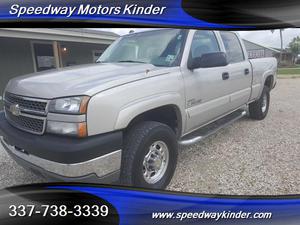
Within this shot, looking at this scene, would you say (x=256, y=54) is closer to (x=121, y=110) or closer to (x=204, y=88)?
(x=204, y=88)

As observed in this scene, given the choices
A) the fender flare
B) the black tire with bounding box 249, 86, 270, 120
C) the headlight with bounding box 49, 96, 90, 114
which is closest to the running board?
the fender flare

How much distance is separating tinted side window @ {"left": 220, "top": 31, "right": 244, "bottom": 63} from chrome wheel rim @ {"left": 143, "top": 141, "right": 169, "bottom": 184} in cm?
200

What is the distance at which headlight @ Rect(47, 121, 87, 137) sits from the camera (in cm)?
182

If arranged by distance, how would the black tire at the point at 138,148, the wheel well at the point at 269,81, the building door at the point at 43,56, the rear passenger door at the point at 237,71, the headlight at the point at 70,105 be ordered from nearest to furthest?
the headlight at the point at 70,105
the black tire at the point at 138,148
the building door at the point at 43,56
the rear passenger door at the point at 237,71
the wheel well at the point at 269,81

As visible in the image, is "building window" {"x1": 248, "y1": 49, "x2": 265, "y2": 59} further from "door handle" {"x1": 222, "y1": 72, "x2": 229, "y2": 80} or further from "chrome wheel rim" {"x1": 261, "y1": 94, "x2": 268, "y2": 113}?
"door handle" {"x1": 222, "y1": 72, "x2": 229, "y2": 80}

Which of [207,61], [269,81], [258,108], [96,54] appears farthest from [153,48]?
[269,81]

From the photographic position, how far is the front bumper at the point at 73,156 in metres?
1.82

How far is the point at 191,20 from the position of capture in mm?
2170

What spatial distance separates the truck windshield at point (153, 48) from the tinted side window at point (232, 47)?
42.0 inches

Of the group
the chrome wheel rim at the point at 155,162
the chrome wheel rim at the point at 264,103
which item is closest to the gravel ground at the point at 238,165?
the chrome wheel rim at the point at 155,162

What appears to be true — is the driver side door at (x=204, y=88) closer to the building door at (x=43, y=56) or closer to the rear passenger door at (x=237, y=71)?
the rear passenger door at (x=237, y=71)

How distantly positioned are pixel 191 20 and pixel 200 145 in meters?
2.16

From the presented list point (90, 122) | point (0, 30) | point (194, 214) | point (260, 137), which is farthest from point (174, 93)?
point (260, 137)

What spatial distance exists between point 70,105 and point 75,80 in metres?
0.33
